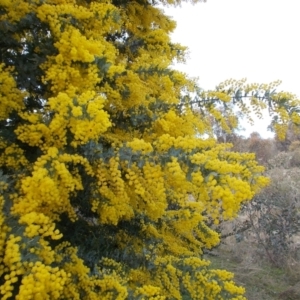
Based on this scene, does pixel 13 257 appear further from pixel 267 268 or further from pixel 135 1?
Result: pixel 267 268

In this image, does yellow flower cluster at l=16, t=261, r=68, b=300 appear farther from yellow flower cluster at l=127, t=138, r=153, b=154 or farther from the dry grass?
the dry grass

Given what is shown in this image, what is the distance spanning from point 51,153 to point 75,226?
139cm

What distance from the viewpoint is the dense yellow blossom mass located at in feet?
8.46

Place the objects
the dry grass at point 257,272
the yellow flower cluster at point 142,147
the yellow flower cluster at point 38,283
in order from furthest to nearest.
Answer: the dry grass at point 257,272
the yellow flower cluster at point 142,147
the yellow flower cluster at point 38,283

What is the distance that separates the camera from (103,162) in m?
2.95

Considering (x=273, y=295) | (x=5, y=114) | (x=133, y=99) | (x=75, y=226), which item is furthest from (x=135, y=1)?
(x=273, y=295)

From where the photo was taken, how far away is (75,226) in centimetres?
396

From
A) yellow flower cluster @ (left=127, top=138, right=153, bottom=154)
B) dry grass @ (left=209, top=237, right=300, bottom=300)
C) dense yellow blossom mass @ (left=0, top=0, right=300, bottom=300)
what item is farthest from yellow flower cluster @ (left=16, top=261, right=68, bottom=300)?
dry grass @ (left=209, top=237, right=300, bottom=300)

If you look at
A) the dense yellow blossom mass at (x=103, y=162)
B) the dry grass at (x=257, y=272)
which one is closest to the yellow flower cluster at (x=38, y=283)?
the dense yellow blossom mass at (x=103, y=162)

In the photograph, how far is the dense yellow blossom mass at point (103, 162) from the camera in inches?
102

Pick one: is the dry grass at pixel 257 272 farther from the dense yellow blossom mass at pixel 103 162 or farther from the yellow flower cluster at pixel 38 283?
the yellow flower cluster at pixel 38 283

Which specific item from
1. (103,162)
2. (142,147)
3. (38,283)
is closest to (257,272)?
(103,162)

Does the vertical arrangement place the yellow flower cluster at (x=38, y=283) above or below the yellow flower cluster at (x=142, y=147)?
below

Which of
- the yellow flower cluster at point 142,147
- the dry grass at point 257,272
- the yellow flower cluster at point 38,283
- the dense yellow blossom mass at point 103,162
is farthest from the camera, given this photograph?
the dry grass at point 257,272
